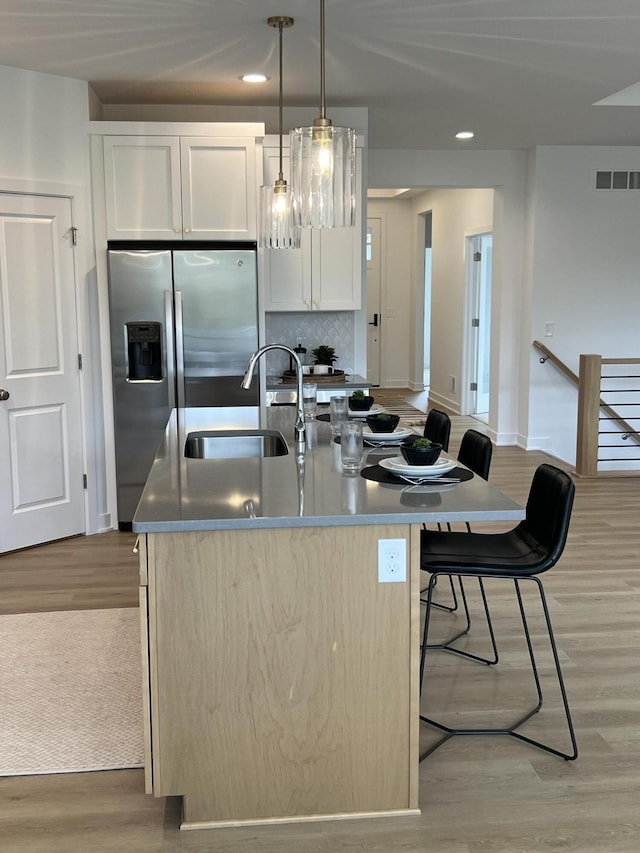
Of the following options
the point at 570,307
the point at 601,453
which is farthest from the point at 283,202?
the point at 601,453

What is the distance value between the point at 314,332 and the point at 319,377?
2.12 feet

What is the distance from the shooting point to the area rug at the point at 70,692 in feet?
8.98

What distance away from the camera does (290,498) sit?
7.82ft

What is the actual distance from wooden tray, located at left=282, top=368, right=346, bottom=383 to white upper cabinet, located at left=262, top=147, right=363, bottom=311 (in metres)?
0.46

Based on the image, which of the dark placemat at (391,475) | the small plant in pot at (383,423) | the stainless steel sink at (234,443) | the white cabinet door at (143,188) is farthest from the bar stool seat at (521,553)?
the white cabinet door at (143,188)

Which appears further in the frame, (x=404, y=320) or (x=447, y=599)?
(x=404, y=320)

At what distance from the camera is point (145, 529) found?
2.13 meters

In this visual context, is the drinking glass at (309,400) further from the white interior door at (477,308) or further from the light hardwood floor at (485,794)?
the white interior door at (477,308)

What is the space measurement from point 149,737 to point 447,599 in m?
2.15

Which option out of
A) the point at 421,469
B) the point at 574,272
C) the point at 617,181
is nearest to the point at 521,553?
the point at 421,469

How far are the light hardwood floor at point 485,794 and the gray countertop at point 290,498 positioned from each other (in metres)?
0.87

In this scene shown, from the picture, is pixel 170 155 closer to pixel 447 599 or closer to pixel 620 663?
pixel 447 599

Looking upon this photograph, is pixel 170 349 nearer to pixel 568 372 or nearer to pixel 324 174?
pixel 324 174

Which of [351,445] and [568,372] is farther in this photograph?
[568,372]
